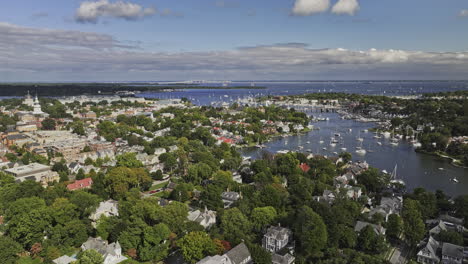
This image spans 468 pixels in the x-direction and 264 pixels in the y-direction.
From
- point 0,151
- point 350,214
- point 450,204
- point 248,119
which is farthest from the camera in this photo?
point 248,119

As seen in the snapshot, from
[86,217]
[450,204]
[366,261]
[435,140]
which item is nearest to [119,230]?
[86,217]

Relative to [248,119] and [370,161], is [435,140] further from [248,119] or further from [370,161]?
[248,119]

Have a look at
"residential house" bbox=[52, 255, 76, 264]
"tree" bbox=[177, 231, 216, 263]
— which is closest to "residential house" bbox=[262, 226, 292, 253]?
"tree" bbox=[177, 231, 216, 263]

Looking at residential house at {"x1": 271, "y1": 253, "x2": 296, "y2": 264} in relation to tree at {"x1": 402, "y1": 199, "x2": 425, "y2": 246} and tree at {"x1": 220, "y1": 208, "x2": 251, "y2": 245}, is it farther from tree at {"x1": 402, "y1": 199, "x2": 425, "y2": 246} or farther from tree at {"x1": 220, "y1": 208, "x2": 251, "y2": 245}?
tree at {"x1": 402, "y1": 199, "x2": 425, "y2": 246}

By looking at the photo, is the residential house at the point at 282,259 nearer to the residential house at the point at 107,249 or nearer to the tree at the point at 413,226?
the tree at the point at 413,226

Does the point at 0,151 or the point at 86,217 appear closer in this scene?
the point at 86,217

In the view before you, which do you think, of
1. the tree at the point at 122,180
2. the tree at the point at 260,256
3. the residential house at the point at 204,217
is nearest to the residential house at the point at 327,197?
the residential house at the point at 204,217
